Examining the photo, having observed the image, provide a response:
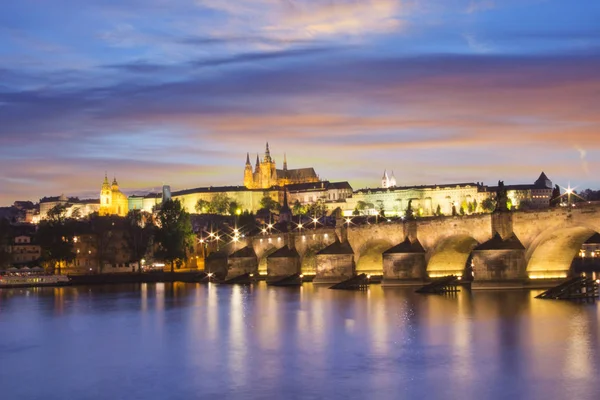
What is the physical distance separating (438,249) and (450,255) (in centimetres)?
170

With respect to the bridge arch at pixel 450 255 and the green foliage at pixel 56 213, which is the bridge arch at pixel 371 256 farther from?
the green foliage at pixel 56 213

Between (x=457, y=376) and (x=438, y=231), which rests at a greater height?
(x=438, y=231)

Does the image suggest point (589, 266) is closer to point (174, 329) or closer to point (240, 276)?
point (240, 276)

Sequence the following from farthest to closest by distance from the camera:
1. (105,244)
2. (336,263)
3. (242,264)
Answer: (105,244) → (242,264) → (336,263)

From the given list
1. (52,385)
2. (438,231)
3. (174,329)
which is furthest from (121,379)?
(438,231)

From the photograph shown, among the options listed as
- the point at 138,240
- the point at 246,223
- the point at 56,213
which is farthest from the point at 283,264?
the point at 246,223

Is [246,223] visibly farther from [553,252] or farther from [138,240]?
[553,252]

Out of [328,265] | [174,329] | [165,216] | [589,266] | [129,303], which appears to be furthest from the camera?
[589,266]

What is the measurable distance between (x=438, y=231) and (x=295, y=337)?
2710 centimetres

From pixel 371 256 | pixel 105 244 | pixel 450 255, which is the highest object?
pixel 105 244

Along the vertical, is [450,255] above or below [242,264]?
above

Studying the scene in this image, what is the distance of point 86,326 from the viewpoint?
49.8m

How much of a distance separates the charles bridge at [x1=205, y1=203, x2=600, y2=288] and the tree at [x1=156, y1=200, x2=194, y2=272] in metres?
10.9

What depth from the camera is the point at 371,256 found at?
78812 mm
